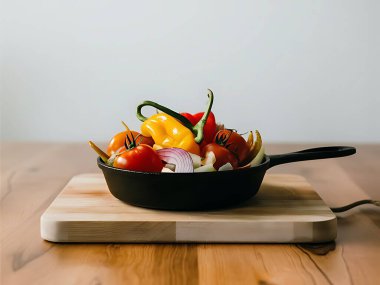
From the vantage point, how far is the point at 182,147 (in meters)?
1.00

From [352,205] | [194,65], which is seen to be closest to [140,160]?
[352,205]

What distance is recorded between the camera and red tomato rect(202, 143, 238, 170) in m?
0.95

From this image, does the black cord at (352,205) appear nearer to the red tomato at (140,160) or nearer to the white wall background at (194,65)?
the red tomato at (140,160)

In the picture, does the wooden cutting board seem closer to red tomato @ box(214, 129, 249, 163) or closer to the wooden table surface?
the wooden table surface

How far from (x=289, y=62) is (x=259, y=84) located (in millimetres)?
205

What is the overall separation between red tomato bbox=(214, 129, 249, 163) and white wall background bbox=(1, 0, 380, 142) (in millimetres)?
2497

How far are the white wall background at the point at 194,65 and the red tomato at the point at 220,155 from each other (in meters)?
2.55

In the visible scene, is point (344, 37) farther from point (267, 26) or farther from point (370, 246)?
point (370, 246)

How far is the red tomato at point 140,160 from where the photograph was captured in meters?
0.92

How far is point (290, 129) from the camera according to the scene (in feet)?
11.8

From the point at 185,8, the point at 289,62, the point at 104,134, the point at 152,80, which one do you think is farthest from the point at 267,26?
the point at 104,134

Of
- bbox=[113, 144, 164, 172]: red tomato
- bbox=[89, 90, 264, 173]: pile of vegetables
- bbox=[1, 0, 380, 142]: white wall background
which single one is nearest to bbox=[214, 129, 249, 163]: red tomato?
bbox=[89, 90, 264, 173]: pile of vegetables

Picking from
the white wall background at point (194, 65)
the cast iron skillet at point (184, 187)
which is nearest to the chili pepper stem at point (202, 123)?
the cast iron skillet at point (184, 187)

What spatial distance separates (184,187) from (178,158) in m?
0.05
